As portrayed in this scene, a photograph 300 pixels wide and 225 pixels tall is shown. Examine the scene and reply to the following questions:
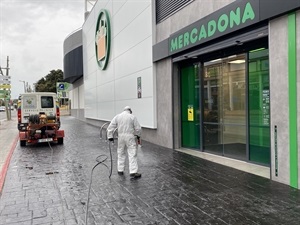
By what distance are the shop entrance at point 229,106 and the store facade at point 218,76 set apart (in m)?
0.03

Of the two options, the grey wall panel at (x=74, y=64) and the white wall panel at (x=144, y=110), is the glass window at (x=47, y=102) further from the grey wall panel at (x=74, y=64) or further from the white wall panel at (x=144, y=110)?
the grey wall panel at (x=74, y=64)

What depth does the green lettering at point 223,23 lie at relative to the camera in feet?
25.5

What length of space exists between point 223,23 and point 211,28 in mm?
551

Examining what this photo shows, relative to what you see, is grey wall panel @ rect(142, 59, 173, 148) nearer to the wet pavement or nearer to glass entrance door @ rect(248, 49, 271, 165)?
the wet pavement

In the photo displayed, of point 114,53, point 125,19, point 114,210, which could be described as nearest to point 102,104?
point 114,53

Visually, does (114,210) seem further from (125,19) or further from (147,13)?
(125,19)

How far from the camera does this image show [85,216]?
4613mm

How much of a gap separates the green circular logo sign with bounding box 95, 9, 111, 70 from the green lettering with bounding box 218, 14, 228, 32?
1192 centimetres

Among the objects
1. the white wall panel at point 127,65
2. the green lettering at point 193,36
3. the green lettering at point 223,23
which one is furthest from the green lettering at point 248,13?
the white wall panel at point 127,65

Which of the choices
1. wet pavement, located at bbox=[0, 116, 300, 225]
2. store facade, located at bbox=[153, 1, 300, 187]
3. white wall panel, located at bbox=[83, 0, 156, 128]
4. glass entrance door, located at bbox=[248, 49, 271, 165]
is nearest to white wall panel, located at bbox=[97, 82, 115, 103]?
white wall panel, located at bbox=[83, 0, 156, 128]

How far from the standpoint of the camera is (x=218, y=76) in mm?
9445

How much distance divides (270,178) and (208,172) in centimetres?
144

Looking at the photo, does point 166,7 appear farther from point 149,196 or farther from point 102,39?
point 102,39

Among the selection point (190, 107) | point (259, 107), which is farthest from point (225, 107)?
point (190, 107)
